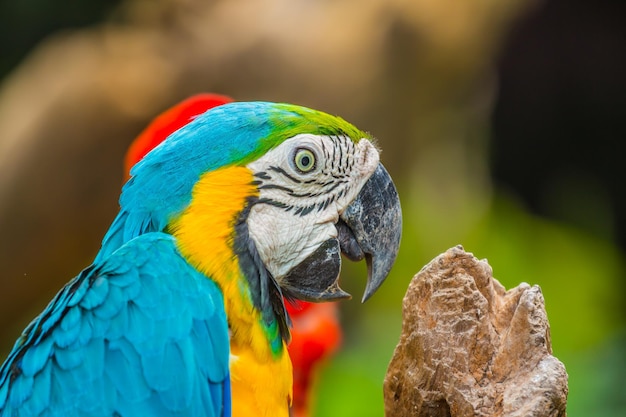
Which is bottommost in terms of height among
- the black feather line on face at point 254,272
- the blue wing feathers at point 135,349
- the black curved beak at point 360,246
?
the blue wing feathers at point 135,349

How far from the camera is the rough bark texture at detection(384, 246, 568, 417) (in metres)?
1.50

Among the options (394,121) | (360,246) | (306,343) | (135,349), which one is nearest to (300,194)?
(360,246)

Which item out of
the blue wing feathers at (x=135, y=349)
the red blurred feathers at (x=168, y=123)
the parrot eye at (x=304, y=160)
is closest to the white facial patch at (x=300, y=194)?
the parrot eye at (x=304, y=160)

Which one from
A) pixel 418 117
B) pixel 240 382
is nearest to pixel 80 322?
pixel 240 382

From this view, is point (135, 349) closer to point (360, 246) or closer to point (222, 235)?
point (222, 235)

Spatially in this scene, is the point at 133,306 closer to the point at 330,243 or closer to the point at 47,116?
the point at 330,243

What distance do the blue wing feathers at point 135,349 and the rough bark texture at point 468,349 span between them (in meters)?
0.37

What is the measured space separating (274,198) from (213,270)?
0.65 feet

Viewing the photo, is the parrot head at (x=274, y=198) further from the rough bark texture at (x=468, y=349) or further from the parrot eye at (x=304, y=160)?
the rough bark texture at (x=468, y=349)

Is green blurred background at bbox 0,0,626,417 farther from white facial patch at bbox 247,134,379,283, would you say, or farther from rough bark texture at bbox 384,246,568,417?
rough bark texture at bbox 384,246,568,417

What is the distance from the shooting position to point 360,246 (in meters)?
1.74

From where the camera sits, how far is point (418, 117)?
456 centimetres

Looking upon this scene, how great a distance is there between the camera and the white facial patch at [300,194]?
5.52 ft

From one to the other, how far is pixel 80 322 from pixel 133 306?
0.11m
